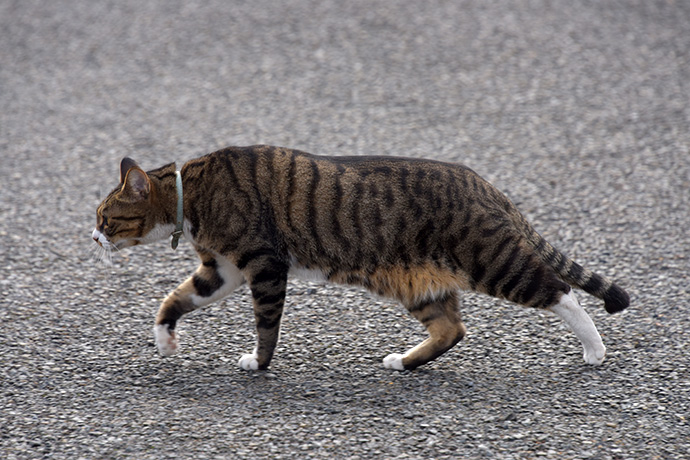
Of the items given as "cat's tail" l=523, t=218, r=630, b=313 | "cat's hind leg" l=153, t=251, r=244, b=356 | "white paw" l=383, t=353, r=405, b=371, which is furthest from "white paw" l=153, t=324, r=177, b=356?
"cat's tail" l=523, t=218, r=630, b=313

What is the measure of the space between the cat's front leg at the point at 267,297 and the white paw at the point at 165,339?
0.49 metres

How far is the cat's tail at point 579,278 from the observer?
439 centimetres

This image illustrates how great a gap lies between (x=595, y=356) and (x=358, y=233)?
55.5 inches

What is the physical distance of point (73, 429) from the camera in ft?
12.7

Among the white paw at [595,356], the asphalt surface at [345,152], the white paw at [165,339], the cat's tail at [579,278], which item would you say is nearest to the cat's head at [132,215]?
the white paw at [165,339]

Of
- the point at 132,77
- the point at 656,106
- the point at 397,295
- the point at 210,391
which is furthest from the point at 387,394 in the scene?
the point at 132,77

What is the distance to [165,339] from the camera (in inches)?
179

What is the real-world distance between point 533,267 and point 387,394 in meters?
0.97

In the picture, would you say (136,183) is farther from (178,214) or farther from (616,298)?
(616,298)

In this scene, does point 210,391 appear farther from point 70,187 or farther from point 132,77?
point 132,77

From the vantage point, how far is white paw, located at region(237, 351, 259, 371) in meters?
4.41

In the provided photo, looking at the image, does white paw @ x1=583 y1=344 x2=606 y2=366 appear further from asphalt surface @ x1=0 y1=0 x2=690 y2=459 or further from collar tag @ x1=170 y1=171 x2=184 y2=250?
collar tag @ x1=170 y1=171 x2=184 y2=250

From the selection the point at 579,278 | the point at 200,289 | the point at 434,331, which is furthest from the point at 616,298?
the point at 200,289

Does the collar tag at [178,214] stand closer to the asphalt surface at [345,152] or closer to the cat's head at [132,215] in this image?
the cat's head at [132,215]
